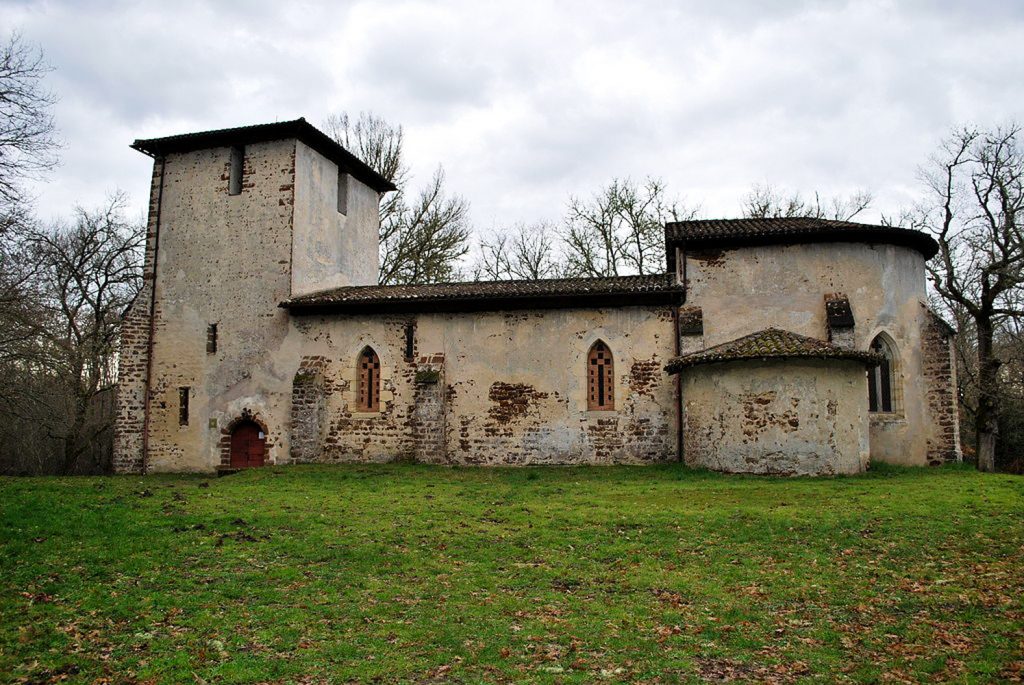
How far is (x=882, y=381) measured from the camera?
61.8 feet

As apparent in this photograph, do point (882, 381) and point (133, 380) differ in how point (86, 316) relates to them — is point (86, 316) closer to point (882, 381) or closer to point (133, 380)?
point (133, 380)

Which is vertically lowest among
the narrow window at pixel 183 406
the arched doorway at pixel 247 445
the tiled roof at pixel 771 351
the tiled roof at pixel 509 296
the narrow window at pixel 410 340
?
the arched doorway at pixel 247 445

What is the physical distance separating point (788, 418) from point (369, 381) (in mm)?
10794

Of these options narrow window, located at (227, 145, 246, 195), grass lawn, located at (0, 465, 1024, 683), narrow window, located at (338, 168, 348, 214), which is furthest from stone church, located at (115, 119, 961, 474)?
grass lawn, located at (0, 465, 1024, 683)

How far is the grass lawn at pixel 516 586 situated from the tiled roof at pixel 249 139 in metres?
11.2

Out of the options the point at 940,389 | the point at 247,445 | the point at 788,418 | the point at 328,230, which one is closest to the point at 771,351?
the point at 788,418

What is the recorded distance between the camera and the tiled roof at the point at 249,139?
20.8 m

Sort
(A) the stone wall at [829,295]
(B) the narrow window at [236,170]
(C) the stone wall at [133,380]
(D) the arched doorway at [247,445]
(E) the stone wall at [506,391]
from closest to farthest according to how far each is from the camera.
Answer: (A) the stone wall at [829,295]
(E) the stone wall at [506,391]
(D) the arched doorway at [247,445]
(C) the stone wall at [133,380]
(B) the narrow window at [236,170]

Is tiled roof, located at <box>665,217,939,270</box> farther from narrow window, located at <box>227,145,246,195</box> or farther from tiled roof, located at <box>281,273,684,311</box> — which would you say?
narrow window, located at <box>227,145,246,195</box>

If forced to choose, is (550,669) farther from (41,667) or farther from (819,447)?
(819,447)

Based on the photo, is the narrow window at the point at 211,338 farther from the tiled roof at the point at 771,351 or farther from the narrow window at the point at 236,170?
the tiled roof at the point at 771,351

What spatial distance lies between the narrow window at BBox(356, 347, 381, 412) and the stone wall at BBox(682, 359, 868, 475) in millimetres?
8846

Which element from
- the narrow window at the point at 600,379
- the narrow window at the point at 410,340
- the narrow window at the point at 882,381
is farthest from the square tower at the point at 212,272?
the narrow window at the point at 882,381

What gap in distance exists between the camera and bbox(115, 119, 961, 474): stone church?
17.8 m
